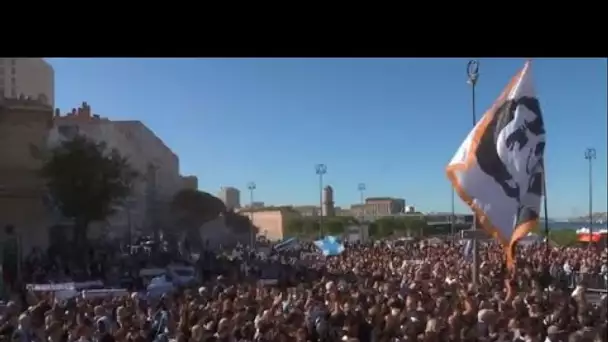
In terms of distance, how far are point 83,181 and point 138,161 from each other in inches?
138

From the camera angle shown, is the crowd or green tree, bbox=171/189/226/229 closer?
the crowd

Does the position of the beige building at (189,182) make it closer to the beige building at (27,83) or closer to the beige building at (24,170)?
the beige building at (24,170)

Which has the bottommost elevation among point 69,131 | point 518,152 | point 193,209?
point 193,209

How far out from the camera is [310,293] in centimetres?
717

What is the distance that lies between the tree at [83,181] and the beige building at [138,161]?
30 centimetres

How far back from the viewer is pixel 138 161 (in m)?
18.1

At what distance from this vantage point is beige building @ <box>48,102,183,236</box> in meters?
16.5

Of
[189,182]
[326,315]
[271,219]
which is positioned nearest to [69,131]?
[189,182]

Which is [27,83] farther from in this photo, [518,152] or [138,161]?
[518,152]

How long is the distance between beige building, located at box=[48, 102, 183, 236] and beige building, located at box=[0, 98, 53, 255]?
15.6 inches

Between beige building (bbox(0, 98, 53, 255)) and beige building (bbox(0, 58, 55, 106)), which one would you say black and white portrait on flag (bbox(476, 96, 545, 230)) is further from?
beige building (bbox(0, 98, 53, 255))

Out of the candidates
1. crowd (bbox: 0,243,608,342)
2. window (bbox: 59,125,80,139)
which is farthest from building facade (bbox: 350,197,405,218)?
crowd (bbox: 0,243,608,342)
